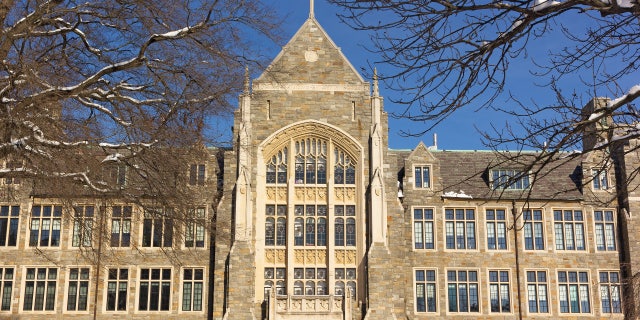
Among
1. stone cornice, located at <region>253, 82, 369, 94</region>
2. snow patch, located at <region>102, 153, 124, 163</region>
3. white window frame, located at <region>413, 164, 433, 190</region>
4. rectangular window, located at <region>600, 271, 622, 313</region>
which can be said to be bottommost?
rectangular window, located at <region>600, 271, 622, 313</region>

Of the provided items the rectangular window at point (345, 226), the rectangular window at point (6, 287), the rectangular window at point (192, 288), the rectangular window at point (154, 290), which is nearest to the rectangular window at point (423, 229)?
the rectangular window at point (345, 226)

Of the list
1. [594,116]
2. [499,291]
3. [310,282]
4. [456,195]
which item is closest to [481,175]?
[456,195]

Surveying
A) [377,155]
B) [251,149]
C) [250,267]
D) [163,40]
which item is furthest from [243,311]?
[163,40]

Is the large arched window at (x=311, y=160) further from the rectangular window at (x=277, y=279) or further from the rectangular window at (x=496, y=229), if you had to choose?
the rectangular window at (x=496, y=229)

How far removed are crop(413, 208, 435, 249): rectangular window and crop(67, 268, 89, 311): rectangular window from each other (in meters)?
11.8

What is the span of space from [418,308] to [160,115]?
17622mm

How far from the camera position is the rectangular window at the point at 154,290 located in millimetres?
26000

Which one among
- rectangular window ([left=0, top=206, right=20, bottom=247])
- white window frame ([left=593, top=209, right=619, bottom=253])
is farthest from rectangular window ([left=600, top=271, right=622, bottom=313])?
rectangular window ([left=0, top=206, right=20, bottom=247])

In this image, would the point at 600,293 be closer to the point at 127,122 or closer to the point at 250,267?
the point at 250,267

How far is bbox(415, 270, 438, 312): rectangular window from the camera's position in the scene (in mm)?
26469

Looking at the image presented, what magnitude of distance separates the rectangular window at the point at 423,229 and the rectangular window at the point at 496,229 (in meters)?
2.14

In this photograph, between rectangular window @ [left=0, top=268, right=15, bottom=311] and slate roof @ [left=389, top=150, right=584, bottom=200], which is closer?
rectangular window @ [left=0, top=268, right=15, bottom=311]

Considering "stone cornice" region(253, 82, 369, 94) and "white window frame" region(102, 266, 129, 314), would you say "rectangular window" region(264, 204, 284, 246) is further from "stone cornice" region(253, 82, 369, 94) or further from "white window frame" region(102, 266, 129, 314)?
"white window frame" region(102, 266, 129, 314)

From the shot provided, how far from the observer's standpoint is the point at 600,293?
87.9 ft
